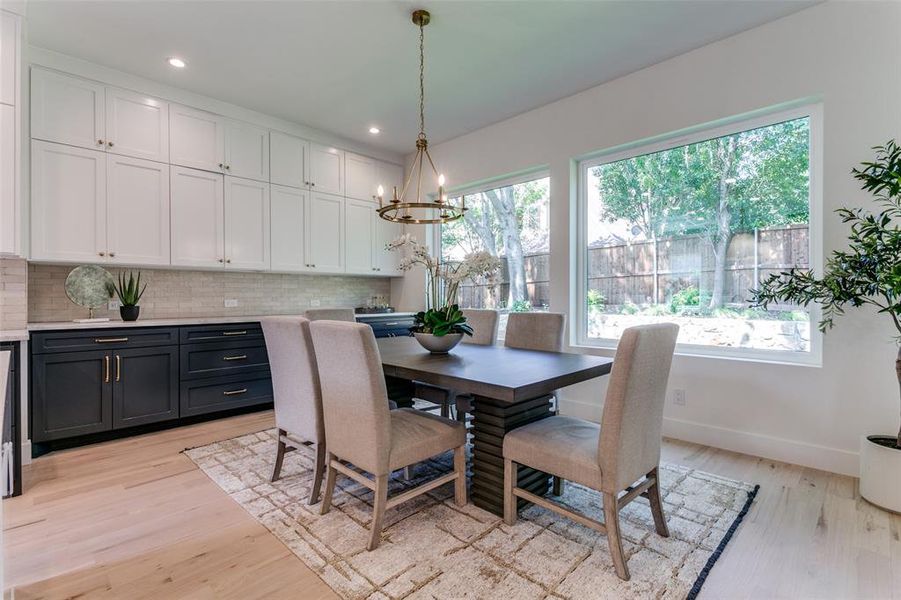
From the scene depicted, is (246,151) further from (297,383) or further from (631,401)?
(631,401)

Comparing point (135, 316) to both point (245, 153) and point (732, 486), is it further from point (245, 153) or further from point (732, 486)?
point (732, 486)

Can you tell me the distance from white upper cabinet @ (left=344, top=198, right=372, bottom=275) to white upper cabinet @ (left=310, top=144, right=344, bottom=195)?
236 millimetres

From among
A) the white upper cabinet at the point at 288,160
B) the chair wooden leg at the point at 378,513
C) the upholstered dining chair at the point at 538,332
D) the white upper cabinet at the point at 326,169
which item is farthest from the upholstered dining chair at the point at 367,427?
the white upper cabinet at the point at 326,169

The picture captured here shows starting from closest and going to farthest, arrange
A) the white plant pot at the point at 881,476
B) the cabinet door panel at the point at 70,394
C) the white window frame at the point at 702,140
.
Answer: the white plant pot at the point at 881,476 → the white window frame at the point at 702,140 → the cabinet door panel at the point at 70,394

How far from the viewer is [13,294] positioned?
2756 millimetres

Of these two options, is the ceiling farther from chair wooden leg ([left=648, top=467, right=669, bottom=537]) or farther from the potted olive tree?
chair wooden leg ([left=648, top=467, right=669, bottom=537])

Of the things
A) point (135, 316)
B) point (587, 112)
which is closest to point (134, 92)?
point (135, 316)

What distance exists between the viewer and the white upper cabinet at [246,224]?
156 inches

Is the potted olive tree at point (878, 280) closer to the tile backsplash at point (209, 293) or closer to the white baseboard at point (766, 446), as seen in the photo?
the white baseboard at point (766, 446)

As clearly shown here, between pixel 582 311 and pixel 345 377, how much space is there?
263 centimetres

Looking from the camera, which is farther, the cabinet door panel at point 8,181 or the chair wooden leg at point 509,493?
the cabinet door panel at point 8,181

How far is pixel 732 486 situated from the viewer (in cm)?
237

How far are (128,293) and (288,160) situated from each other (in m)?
1.91

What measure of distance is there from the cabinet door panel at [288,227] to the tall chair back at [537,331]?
2492 millimetres
